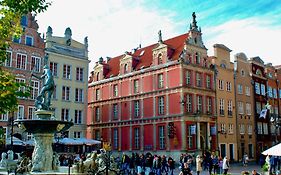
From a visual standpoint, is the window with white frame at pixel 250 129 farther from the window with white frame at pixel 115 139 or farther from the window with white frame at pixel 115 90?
the window with white frame at pixel 115 90

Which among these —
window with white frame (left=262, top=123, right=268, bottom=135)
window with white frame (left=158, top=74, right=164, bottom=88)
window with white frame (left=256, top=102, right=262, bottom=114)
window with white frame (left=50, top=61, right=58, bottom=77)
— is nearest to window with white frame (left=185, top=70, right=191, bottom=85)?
window with white frame (left=158, top=74, right=164, bottom=88)

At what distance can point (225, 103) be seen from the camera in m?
46.9

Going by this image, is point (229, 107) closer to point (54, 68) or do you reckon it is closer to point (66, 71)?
point (66, 71)

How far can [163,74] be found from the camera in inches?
1720

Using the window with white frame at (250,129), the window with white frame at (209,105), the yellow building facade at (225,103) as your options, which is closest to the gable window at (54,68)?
the window with white frame at (209,105)

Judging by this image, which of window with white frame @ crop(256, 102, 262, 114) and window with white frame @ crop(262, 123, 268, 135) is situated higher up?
window with white frame @ crop(256, 102, 262, 114)

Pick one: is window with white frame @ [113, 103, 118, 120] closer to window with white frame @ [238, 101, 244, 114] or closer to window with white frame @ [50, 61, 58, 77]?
window with white frame @ [50, 61, 58, 77]

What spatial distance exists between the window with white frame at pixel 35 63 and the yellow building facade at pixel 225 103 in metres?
21.3

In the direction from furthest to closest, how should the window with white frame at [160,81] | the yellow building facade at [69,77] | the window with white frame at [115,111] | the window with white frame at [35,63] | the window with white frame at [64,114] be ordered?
1. the window with white frame at [115,111]
2. the window with white frame at [160,81]
3. the window with white frame at [64,114]
4. the yellow building facade at [69,77]
5. the window with white frame at [35,63]

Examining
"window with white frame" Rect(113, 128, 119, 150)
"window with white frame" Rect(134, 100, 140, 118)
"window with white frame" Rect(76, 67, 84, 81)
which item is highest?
"window with white frame" Rect(76, 67, 84, 81)

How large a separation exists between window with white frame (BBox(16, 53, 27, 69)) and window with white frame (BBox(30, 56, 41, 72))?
907mm

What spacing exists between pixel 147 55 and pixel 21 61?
17.0 metres

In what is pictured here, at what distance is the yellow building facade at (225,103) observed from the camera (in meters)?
45.6

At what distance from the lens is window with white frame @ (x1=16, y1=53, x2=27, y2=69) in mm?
38156
